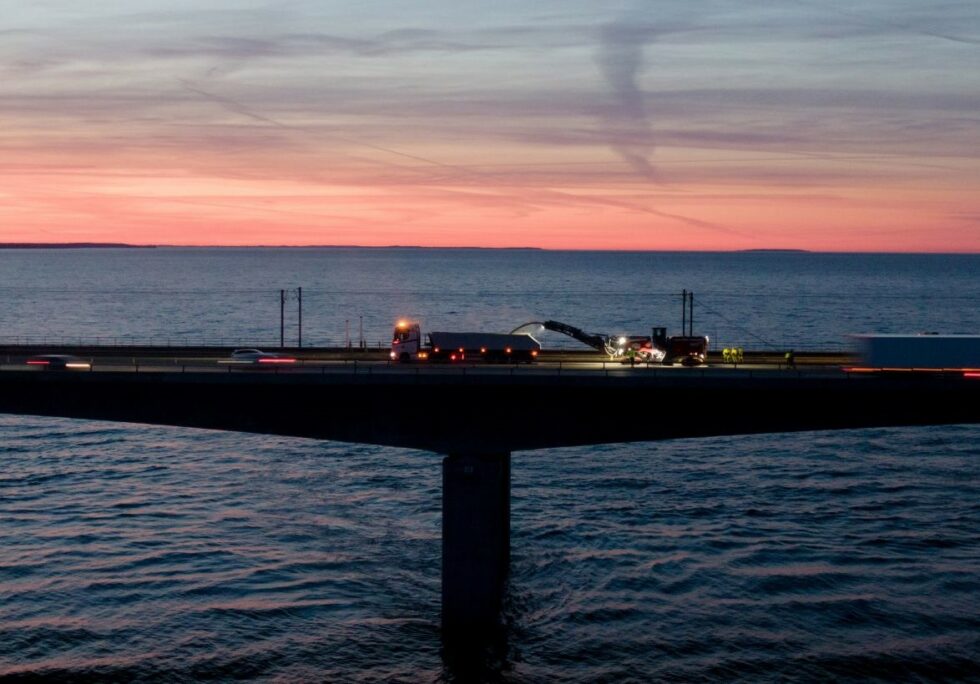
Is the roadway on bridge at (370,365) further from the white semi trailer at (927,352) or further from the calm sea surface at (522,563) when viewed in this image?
the calm sea surface at (522,563)

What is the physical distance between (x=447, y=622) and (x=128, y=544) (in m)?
23.0

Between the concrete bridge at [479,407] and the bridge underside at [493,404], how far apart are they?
0.04 meters

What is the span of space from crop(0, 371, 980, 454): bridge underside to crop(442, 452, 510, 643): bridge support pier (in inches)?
65.8

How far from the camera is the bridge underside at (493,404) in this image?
4653cm

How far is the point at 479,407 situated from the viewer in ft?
156

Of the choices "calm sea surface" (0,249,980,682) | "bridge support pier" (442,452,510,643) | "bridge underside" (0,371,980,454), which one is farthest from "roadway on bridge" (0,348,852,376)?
"calm sea surface" (0,249,980,682)

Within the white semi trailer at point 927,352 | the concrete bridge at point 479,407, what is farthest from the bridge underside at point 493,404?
Answer: the white semi trailer at point 927,352

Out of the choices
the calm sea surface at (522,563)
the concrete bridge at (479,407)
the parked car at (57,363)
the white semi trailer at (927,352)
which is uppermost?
the white semi trailer at (927,352)

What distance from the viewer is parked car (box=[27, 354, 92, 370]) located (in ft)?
169

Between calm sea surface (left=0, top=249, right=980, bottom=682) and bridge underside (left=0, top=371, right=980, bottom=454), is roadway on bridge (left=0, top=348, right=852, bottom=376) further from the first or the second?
calm sea surface (left=0, top=249, right=980, bottom=682)

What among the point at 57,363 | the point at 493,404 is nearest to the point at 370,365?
the point at 493,404

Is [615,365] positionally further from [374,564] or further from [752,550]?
[374,564]

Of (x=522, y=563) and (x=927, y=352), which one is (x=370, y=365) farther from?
(x=927, y=352)

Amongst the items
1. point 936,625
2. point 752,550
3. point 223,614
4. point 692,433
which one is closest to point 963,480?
point 752,550
